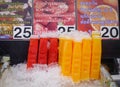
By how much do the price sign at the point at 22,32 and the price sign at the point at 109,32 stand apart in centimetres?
58

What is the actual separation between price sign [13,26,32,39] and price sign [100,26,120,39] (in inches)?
22.7

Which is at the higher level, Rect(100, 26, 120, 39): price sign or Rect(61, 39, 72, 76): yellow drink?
Rect(100, 26, 120, 39): price sign

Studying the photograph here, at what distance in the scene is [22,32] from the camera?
2.24 meters

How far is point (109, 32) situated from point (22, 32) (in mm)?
687

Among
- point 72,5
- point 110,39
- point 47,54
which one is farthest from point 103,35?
point 47,54

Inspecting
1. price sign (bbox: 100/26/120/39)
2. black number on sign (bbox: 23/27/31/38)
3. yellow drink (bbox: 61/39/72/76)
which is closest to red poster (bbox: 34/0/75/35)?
black number on sign (bbox: 23/27/31/38)

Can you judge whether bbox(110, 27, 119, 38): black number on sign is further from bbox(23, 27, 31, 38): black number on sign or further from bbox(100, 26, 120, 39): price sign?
bbox(23, 27, 31, 38): black number on sign

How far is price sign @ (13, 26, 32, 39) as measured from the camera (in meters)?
2.24

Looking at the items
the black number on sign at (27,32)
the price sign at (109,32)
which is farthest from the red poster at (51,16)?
the price sign at (109,32)

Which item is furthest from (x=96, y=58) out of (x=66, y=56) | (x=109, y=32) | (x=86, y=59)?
(x=109, y=32)

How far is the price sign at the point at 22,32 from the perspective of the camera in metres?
2.24

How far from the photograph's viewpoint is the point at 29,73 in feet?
6.63

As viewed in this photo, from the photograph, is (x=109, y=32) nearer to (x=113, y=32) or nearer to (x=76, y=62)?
(x=113, y=32)

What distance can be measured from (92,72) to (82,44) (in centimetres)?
21
